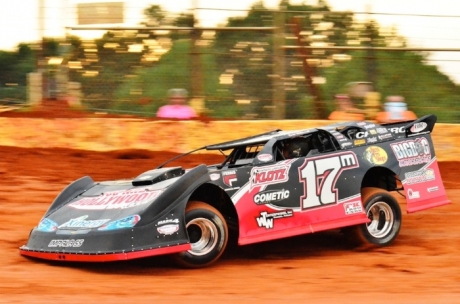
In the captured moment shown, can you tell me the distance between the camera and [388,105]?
47.6ft

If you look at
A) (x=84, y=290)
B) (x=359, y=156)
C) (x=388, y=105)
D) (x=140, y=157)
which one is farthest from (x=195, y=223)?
(x=388, y=105)

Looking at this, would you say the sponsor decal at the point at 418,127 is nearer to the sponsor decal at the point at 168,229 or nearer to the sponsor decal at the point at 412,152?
the sponsor decal at the point at 412,152

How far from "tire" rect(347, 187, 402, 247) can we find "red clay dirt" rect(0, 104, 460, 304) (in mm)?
145

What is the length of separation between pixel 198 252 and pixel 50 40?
760 centimetres

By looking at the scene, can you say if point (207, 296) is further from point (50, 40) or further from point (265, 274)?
point (50, 40)

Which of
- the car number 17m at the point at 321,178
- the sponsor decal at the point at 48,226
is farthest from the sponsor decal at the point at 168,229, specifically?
the car number 17m at the point at 321,178

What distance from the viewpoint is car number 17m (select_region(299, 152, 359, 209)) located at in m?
8.91

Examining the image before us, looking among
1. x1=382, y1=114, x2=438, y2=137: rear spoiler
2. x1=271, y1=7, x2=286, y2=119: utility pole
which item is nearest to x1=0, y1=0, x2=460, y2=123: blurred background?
x1=271, y1=7, x2=286, y2=119: utility pole

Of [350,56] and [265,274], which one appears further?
[350,56]

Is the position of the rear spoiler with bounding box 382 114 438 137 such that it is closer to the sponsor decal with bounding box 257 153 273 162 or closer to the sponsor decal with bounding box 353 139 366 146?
the sponsor decal with bounding box 353 139 366 146

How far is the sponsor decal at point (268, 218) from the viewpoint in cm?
860

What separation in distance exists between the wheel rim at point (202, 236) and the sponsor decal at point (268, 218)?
0.52 meters

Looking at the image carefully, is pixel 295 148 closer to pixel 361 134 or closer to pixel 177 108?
pixel 361 134

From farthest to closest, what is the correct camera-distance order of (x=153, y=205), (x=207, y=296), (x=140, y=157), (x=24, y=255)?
(x=140, y=157)
(x=24, y=255)
(x=153, y=205)
(x=207, y=296)
